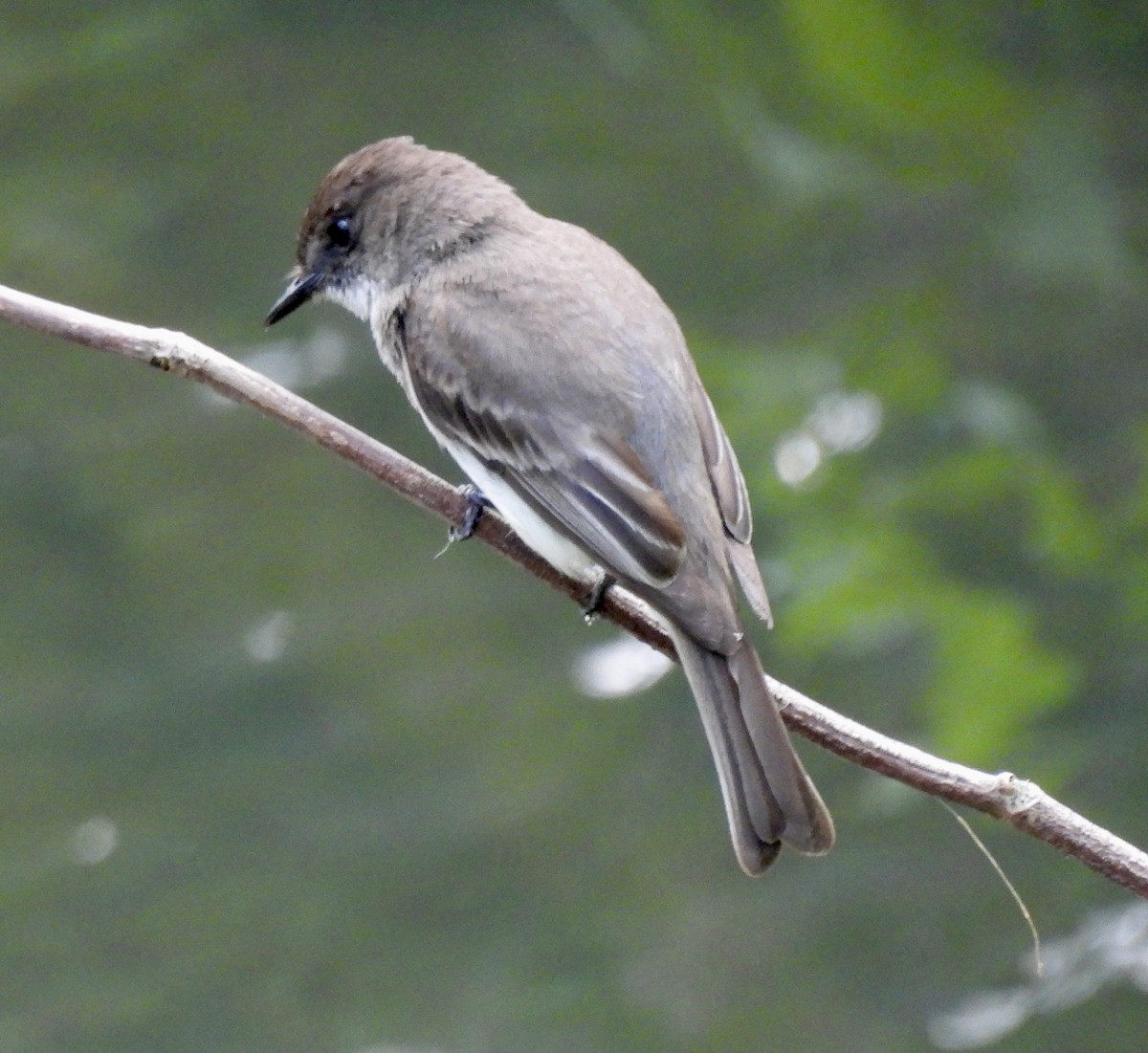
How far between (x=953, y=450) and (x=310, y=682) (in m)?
1.85

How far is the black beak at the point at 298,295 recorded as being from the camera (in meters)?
4.10

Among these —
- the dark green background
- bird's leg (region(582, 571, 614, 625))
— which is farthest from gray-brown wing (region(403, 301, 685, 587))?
the dark green background

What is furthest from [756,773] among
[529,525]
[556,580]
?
[529,525]

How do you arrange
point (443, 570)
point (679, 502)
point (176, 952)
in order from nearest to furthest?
point (679, 502) < point (176, 952) < point (443, 570)

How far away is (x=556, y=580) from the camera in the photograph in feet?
10.7

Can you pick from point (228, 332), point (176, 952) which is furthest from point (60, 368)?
point (176, 952)

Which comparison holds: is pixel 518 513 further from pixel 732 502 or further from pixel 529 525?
pixel 732 502

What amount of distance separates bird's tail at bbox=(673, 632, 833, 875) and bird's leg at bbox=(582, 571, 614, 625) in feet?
1.02

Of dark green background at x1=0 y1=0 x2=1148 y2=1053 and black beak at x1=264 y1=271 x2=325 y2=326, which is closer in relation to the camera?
black beak at x1=264 y1=271 x2=325 y2=326

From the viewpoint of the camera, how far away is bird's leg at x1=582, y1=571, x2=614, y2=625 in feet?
11.0

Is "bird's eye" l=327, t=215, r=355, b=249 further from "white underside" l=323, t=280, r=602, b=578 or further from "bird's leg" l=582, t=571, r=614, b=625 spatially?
"bird's leg" l=582, t=571, r=614, b=625

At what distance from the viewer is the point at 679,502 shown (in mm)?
3352

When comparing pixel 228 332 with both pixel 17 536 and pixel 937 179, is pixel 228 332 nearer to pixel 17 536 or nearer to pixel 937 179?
pixel 17 536

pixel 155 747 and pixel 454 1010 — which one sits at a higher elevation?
pixel 155 747
